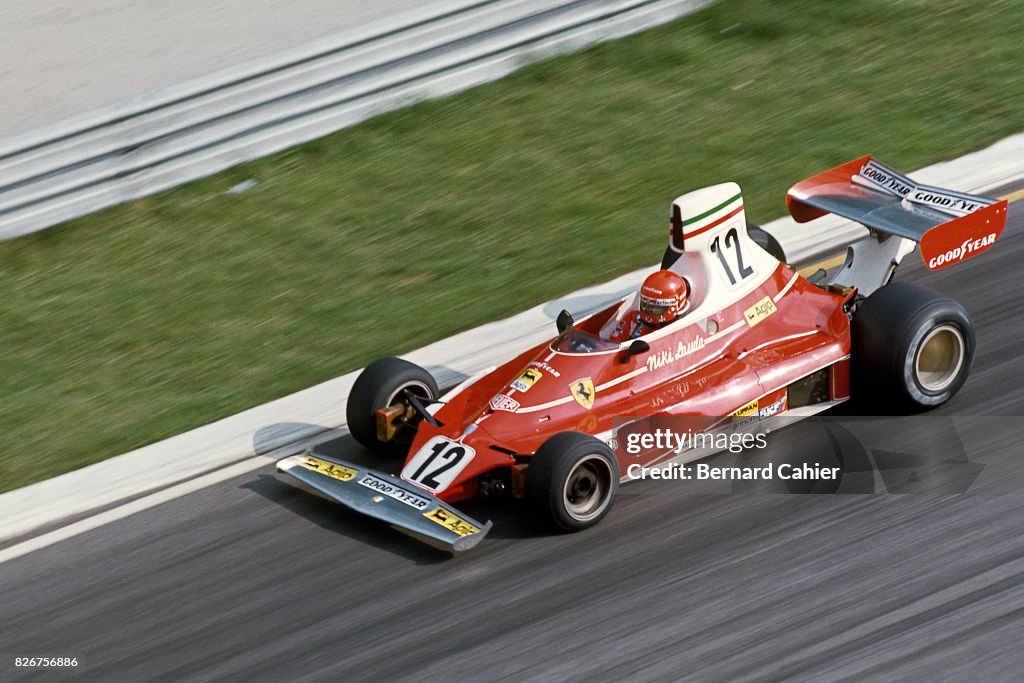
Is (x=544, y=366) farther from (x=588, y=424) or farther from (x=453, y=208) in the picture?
(x=453, y=208)

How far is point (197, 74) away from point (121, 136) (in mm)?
996

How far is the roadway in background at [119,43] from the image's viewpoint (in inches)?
431

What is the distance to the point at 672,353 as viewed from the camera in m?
7.52

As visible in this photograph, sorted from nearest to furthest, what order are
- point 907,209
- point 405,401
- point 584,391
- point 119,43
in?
point 584,391, point 405,401, point 907,209, point 119,43

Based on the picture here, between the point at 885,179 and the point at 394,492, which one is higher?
the point at 885,179

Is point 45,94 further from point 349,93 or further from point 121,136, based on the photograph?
point 349,93

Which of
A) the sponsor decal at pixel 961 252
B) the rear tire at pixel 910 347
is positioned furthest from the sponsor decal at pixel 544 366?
the sponsor decal at pixel 961 252

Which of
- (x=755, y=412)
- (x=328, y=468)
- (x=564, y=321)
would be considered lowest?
(x=755, y=412)

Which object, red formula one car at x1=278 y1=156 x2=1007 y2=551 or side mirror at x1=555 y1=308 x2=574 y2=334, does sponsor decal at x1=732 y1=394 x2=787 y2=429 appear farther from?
side mirror at x1=555 y1=308 x2=574 y2=334

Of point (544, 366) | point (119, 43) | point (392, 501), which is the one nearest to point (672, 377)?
point (544, 366)

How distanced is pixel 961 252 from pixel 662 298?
72.5 inches

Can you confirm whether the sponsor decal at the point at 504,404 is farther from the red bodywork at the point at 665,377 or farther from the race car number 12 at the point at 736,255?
the race car number 12 at the point at 736,255

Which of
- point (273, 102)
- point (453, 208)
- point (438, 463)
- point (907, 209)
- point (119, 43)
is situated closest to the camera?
point (438, 463)

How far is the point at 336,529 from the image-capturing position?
24.3 feet
